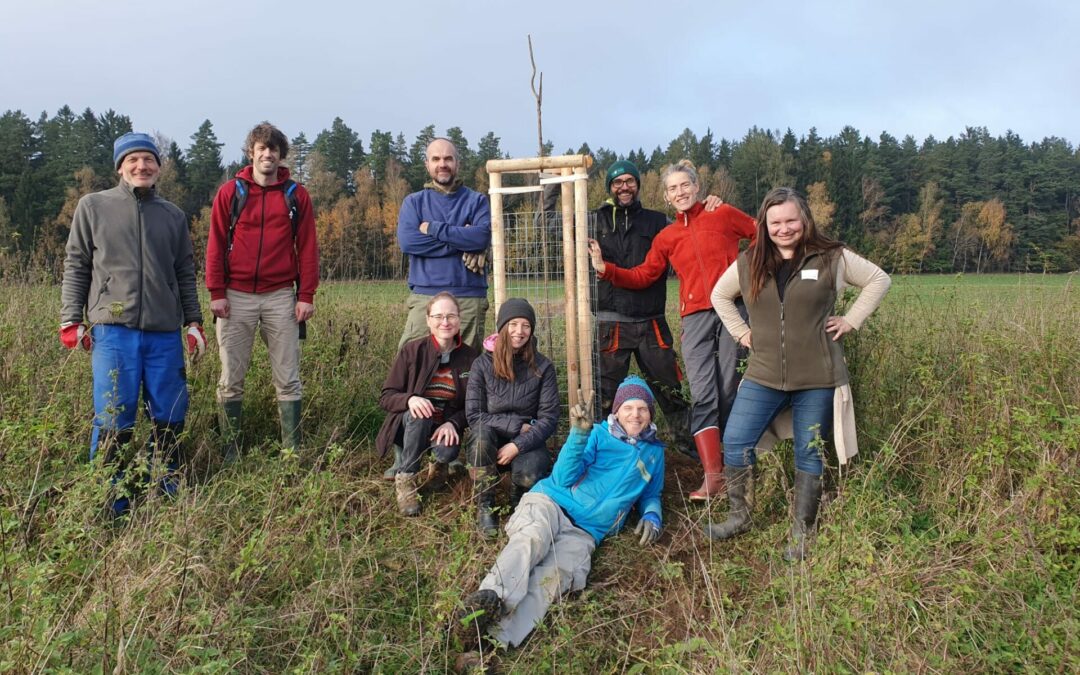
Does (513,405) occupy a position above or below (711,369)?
below

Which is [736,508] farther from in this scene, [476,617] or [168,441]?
[168,441]

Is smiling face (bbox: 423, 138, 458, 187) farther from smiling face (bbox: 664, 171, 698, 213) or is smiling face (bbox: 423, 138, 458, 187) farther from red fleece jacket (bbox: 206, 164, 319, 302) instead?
smiling face (bbox: 664, 171, 698, 213)

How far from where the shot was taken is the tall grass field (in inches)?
99.6

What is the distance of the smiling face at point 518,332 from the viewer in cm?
430

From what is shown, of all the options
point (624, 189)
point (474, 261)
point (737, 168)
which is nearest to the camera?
point (474, 261)

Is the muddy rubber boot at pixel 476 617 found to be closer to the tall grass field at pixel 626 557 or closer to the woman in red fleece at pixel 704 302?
the tall grass field at pixel 626 557

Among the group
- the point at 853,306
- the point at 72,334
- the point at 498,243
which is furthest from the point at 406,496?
the point at 853,306

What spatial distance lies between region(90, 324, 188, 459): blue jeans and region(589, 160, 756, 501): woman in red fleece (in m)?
3.30

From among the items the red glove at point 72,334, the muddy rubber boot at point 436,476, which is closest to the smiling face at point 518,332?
the muddy rubber boot at point 436,476

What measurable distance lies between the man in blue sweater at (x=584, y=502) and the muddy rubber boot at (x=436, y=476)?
911mm

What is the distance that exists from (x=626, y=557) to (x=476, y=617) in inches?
46.3

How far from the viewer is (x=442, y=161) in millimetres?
4949

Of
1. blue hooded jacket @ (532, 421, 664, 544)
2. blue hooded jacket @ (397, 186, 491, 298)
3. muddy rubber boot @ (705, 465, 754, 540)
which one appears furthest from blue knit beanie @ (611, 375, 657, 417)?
blue hooded jacket @ (397, 186, 491, 298)

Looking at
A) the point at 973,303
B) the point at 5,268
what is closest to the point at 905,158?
the point at 973,303
